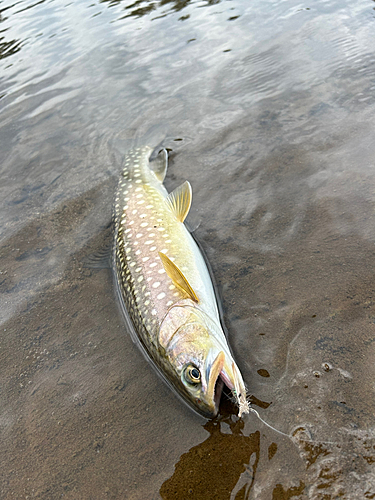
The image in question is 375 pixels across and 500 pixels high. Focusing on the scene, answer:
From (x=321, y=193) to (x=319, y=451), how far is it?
267cm

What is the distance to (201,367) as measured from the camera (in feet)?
8.01

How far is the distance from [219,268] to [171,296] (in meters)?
0.81

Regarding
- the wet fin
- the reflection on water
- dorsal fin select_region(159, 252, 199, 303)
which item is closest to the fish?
dorsal fin select_region(159, 252, 199, 303)

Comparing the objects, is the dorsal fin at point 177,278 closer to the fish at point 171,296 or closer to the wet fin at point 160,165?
the fish at point 171,296

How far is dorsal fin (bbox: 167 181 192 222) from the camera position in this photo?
4.03 m

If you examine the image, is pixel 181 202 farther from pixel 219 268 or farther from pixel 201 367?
pixel 201 367

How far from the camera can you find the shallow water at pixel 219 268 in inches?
93.0

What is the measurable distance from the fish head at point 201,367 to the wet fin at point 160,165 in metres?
2.71

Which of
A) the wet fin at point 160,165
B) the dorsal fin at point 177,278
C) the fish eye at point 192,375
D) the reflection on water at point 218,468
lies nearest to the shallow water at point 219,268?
the reflection on water at point 218,468

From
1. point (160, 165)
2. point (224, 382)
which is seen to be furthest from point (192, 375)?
point (160, 165)

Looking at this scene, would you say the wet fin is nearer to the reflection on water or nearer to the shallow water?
the shallow water

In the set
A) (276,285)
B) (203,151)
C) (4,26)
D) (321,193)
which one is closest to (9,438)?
(276,285)

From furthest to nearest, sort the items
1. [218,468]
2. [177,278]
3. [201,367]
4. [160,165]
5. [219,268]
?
[160,165]
[219,268]
[177,278]
[201,367]
[218,468]

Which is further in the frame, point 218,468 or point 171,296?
point 171,296
